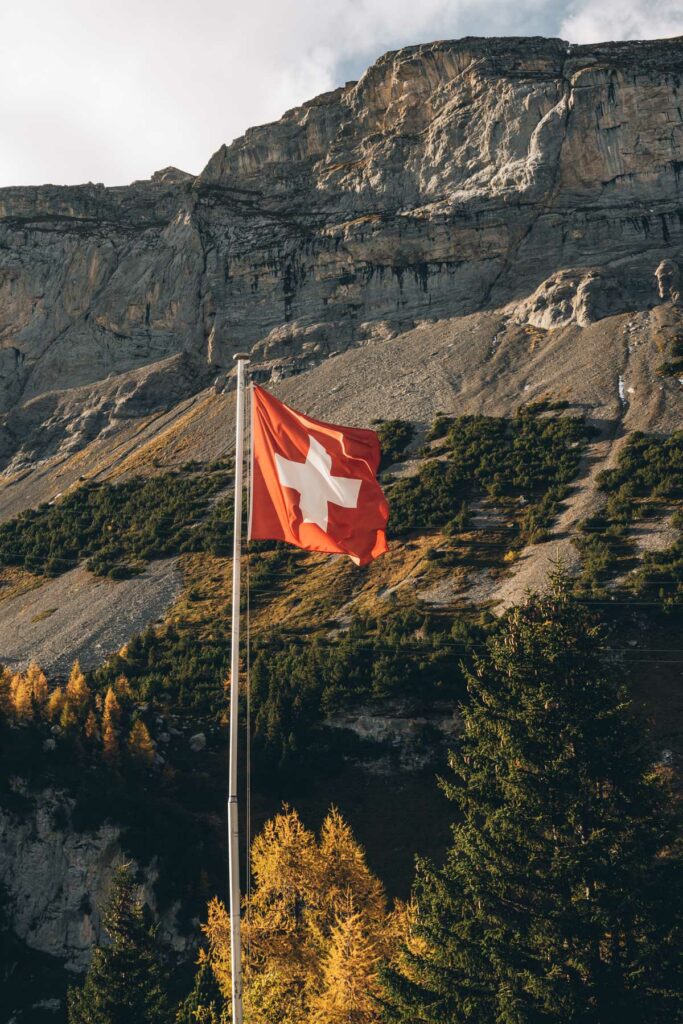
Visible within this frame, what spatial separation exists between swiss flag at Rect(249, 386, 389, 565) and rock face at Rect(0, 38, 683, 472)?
256 ft

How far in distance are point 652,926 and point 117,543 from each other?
62.0 metres

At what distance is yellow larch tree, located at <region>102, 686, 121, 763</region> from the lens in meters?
44.8

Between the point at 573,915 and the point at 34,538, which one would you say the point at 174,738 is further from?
the point at 34,538

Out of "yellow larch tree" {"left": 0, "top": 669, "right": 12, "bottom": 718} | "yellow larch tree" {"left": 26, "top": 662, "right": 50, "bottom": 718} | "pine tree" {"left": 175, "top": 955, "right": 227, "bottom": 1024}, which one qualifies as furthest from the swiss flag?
"yellow larch tree" {"left": 26, "top": 662, "right": 50, "bottom": 718}

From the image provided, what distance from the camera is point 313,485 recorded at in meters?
17.3

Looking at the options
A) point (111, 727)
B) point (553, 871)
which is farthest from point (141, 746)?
point (553, 871)

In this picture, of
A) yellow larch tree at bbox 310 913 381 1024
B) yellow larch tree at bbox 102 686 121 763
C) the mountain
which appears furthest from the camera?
the mountain

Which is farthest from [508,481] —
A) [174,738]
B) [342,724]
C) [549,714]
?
[549,714]

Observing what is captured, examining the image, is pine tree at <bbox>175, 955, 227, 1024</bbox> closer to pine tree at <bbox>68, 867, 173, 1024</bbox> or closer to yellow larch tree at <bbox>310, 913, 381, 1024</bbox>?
pine tree at <bbox>68, 867, 173, 1024</bbox>

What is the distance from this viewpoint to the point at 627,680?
152 ft

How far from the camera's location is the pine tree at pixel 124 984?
2444 cm

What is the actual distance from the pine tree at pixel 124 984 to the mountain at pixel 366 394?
13.6m

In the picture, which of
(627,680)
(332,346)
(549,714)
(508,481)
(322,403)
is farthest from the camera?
(332,346)

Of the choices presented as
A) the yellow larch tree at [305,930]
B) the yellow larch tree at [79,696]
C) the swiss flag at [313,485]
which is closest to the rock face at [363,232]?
the yellow larch tree at [79,696]
